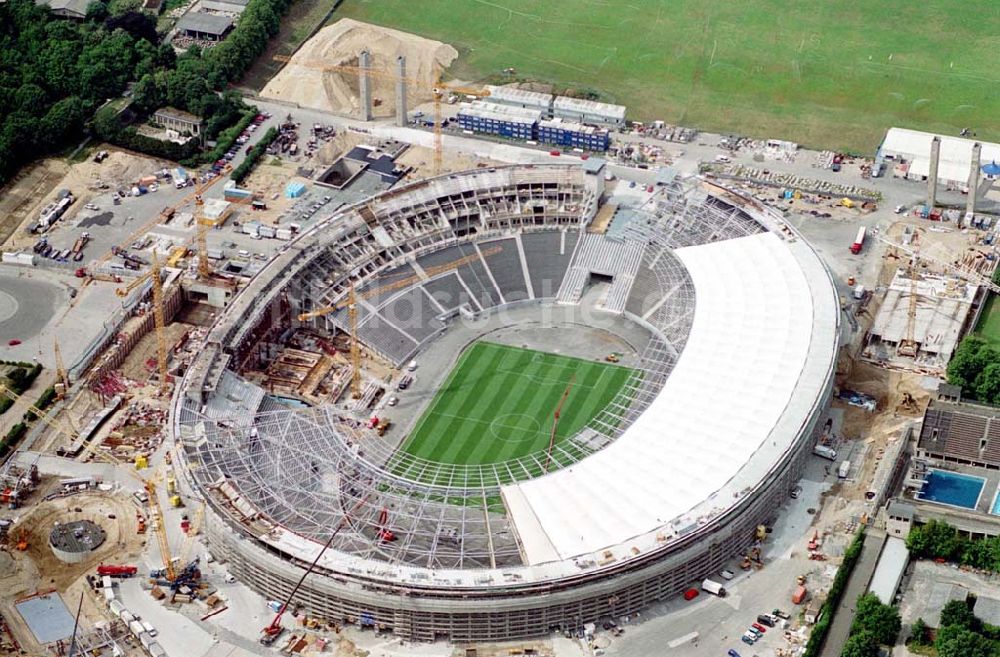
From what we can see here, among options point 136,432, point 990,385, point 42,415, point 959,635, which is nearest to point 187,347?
point 136,432

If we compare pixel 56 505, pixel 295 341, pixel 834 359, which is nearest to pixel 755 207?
pixel 834 359

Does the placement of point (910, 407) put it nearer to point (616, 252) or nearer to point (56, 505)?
point (616, 252)

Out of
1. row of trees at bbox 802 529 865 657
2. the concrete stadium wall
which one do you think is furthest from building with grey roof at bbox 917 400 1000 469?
the concrete stadium wall

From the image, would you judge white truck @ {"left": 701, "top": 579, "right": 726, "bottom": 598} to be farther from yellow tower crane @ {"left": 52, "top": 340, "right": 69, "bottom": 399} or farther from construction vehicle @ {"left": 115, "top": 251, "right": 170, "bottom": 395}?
yellow tower crane @ {"left": 52, "top": 340, "right": 69, "bottom": 399}

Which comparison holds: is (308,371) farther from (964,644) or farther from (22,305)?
(964,644)

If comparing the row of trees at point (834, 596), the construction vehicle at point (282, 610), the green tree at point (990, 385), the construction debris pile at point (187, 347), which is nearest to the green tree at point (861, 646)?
the row of trees at point (834, 596)
